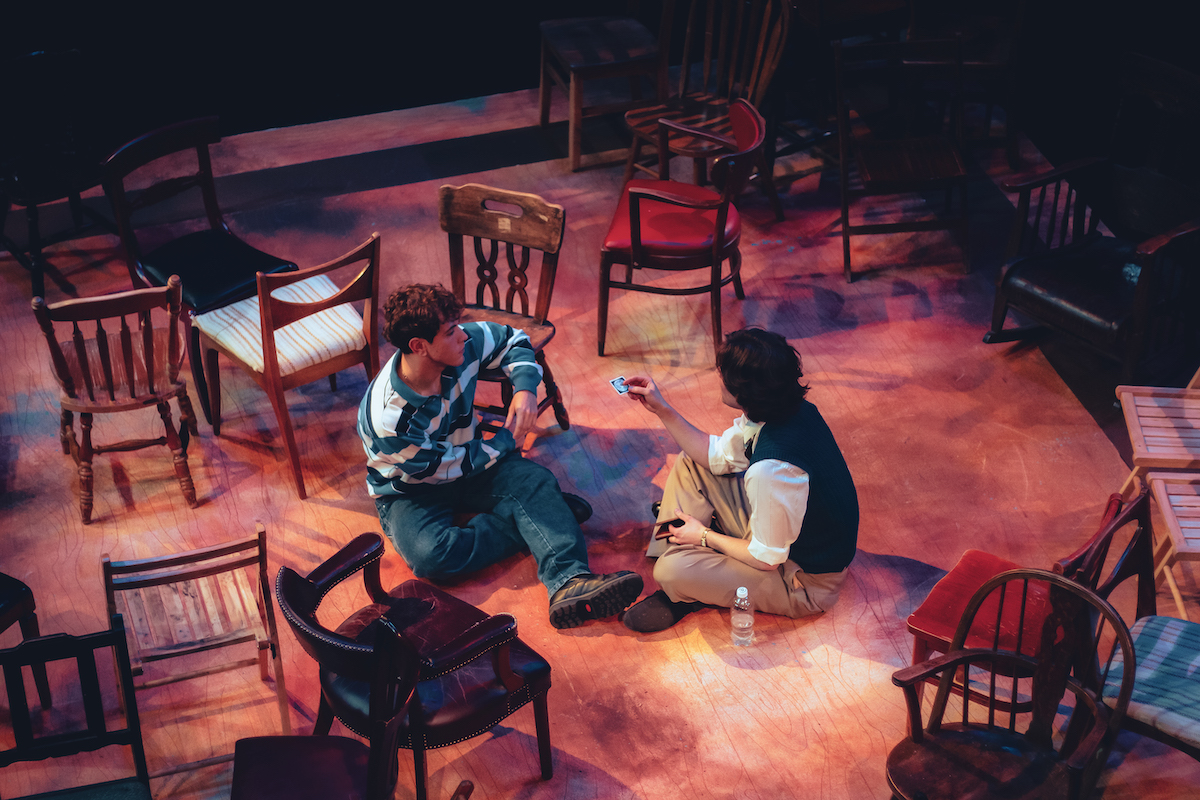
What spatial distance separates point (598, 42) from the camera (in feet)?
18.7

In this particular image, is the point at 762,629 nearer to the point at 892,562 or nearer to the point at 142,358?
Answer: the point at 892,562

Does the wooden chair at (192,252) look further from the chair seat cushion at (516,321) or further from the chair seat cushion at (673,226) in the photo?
Answer: the chair seat cushion at (673,226)

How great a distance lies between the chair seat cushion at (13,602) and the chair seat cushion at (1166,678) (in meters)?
2.96

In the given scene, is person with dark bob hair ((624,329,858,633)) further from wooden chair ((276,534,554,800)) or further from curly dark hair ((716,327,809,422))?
wooden chair ((276,534,554,800))

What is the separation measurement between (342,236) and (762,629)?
3.26 meters

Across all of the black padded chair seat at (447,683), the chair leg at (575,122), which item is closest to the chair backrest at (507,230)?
the black padded chair seat at (447,683)

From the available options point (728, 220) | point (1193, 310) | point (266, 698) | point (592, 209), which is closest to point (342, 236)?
point (592, 209)

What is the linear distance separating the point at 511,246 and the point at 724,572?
1580 millimetres

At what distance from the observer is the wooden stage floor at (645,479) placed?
294 cm

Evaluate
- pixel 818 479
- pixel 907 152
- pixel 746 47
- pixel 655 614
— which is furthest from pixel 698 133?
pixel 655 614

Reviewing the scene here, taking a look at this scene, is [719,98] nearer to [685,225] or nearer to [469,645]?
[685,225]

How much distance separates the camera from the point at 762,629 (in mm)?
3281

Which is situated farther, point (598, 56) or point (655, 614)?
point (598, 56)

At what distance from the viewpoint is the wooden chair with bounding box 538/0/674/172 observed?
5527 mm
